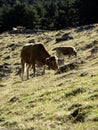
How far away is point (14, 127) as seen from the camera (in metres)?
15.7

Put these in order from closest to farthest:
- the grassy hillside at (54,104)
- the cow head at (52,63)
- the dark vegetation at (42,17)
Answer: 1. the grassy hillside at (54,104)
2. the cow head at (52,63)
3. the dark vegetation at (42,17)

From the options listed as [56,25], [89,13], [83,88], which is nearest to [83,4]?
[89,13]

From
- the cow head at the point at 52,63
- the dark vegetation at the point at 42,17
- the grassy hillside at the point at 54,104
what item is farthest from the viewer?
the dark vegetation at the point at 42,17

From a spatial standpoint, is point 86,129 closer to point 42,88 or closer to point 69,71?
point 42,88

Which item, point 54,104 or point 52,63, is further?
point 52,63

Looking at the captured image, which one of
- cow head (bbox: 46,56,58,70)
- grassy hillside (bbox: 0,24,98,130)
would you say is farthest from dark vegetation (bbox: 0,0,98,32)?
grassy hillside (bbox: 0,24,98,130)

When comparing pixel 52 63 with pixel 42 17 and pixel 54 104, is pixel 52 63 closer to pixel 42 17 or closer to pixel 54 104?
pixel 54 104

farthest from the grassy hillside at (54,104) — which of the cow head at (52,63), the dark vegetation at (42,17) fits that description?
the dark vegetation at (42,17)

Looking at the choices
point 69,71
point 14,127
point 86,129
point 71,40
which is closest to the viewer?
point 86,129

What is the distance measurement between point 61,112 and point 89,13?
70139 mm

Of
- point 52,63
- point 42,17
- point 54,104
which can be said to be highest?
point 54,104

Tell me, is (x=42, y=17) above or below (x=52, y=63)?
below

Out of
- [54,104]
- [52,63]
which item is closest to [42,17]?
[52,63]

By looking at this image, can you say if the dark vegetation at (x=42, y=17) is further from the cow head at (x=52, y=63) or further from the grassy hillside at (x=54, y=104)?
the grassy hillside at (x=54, y=104)
